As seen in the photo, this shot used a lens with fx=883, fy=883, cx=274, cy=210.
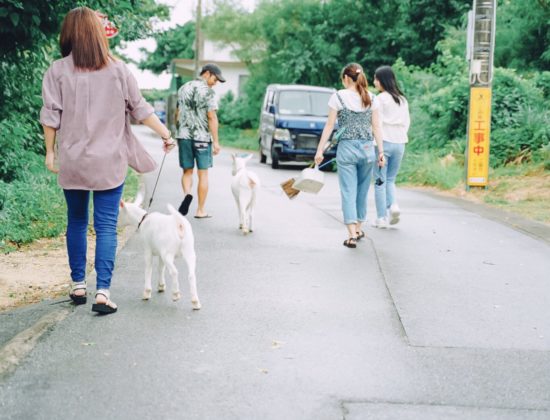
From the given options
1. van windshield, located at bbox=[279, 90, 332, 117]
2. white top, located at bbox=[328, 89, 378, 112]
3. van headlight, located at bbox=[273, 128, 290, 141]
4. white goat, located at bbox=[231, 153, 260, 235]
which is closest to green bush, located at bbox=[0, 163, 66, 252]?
white goat, located at bbox=[231, 153, 260, 235]

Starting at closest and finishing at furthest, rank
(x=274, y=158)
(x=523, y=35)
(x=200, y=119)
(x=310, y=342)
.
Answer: (x=310, y=342)
(x=200, y=119)
(x=274, y=158)
(x=523, y=35)

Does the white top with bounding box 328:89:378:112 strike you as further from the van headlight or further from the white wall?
the white wall

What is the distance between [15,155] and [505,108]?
35.0ft

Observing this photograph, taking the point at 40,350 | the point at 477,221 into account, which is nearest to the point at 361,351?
the point at 40,350

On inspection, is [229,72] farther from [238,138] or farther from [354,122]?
[354,122]

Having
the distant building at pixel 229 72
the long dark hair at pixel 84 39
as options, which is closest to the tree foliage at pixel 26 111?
the long dark hair at pixel 84 39

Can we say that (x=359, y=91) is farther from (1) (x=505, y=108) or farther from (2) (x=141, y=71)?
(2) (x=141, y=71)

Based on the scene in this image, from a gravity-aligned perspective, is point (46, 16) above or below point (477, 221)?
above

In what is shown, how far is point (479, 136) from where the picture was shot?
51.8ft

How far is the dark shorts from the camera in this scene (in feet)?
36.8

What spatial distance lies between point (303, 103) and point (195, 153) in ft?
38.3

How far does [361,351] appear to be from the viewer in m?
5.44

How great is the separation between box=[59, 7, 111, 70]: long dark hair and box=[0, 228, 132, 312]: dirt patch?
1.99m

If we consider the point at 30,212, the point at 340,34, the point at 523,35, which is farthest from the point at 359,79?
the point at 340,34
